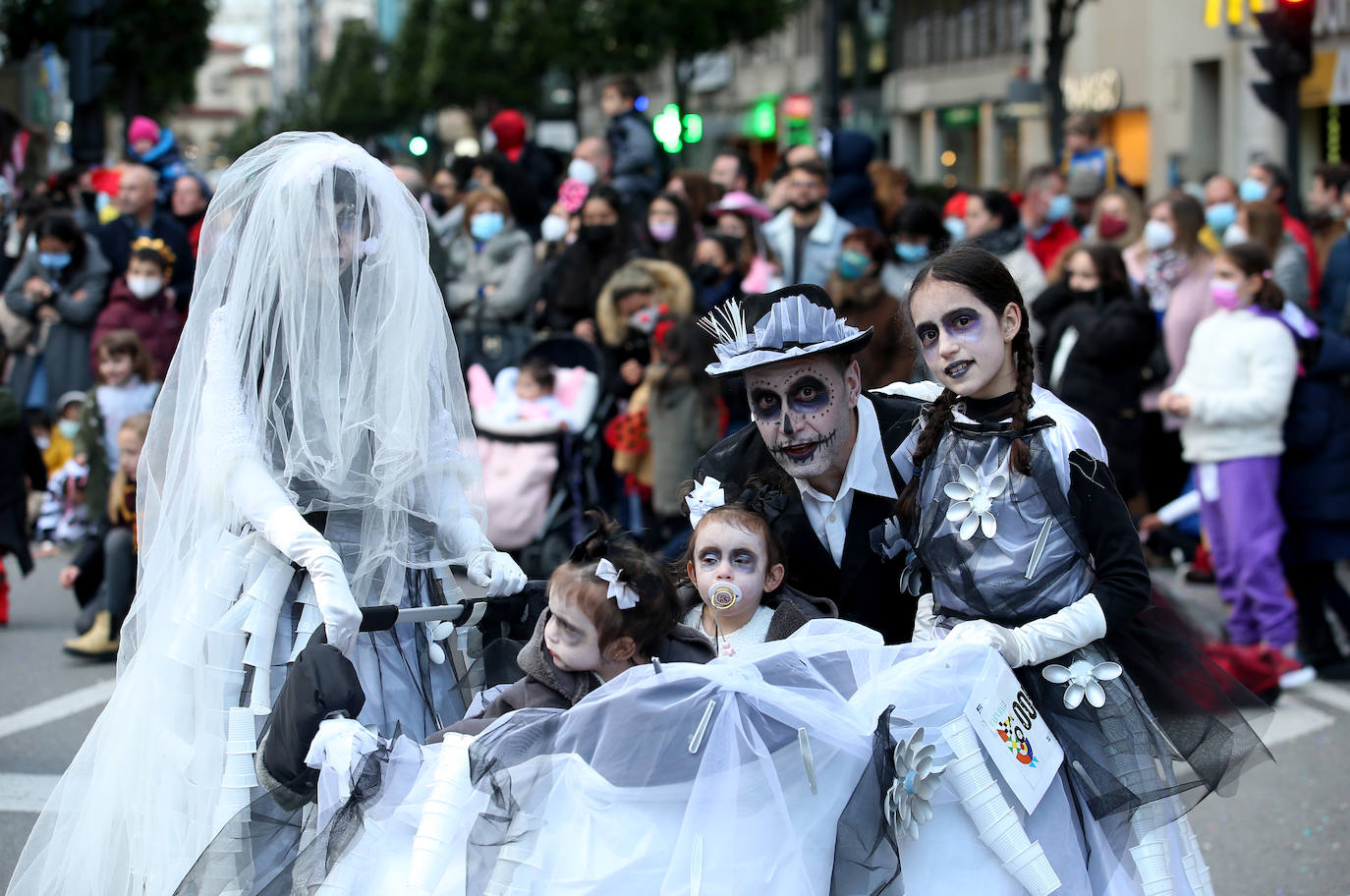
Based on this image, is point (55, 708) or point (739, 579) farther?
point (55, 708)

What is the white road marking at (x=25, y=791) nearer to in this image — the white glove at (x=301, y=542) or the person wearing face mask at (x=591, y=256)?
the white glove at (x=301, y=542)

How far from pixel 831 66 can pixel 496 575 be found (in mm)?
15122

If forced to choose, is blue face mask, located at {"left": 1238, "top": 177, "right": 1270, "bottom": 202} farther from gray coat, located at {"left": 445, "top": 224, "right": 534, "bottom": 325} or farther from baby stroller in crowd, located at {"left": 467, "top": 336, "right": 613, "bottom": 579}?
gray coat, located at {"left": 445, "top": 224, "right": 534, "bottom": 325}

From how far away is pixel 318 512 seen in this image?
13.3 ft

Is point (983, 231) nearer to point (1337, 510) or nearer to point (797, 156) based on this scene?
point (797, 156)

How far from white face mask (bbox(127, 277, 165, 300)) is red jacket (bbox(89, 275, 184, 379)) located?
0.13 metres

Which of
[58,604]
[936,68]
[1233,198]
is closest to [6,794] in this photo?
[58,604]

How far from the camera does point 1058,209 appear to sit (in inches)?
419

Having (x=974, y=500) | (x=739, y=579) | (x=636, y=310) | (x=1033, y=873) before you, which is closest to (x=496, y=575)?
(x=739, y=579)

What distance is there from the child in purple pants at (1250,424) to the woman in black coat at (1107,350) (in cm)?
107

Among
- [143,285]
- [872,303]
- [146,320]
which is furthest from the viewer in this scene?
[146,320]

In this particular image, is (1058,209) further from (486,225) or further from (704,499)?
(704,499)

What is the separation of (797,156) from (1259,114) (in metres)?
16.7

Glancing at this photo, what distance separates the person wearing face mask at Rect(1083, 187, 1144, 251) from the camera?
404 inches
